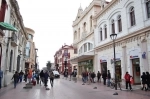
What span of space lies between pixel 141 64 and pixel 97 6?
15805 millimetres

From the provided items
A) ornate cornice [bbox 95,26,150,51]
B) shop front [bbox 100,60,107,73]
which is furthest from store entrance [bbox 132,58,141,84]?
shop front [bbox 100,60,107,73]

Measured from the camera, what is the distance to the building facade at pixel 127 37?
15.1 metres

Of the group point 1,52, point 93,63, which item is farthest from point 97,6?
point 1,52

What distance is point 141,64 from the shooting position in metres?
15.2

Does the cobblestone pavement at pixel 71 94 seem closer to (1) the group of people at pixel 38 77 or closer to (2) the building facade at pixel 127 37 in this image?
(1) the group of people at pixel 38 77

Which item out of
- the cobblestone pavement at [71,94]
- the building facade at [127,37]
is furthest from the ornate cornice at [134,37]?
the cobblestone pavement at [71,94]

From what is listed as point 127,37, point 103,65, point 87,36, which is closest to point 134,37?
point 127,37

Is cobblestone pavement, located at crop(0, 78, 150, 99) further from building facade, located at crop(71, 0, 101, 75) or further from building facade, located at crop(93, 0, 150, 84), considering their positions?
building facade, located at crop(71, 0, 101, 75)

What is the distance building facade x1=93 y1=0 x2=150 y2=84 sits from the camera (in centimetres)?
1509

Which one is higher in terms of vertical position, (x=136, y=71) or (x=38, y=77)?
(x=136, y=71)

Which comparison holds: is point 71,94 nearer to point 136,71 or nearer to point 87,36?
point 136,71

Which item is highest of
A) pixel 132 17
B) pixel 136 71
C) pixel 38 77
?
pixel 132 17

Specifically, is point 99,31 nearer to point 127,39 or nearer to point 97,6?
point 97,6

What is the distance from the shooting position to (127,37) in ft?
56.6
